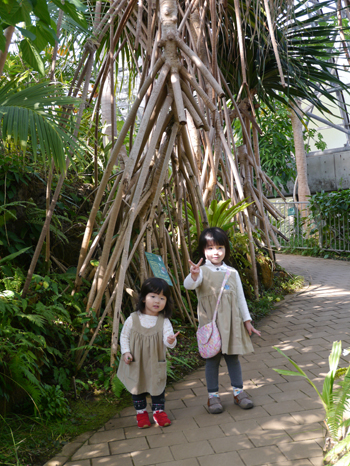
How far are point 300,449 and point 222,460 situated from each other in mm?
346

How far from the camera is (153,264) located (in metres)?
2.42

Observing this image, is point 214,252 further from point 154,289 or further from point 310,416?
point 310,416

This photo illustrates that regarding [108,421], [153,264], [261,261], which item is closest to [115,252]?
[153,264]

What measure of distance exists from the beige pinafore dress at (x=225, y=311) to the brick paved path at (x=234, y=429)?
0.35m

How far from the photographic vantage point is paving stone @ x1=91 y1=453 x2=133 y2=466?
1827 mm

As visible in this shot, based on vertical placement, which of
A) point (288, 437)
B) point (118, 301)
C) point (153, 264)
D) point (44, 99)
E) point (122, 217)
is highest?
point (44, 99)

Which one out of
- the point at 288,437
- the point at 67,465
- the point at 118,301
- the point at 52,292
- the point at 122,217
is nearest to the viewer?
the point at 67,465

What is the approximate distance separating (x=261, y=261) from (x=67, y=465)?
3433mm

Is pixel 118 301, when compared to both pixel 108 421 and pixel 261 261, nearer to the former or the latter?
pixel 108 421

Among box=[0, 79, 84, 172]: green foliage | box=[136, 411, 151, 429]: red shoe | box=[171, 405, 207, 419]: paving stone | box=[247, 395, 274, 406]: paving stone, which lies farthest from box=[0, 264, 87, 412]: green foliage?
box=[247, 395, 274, 406]: paving stone

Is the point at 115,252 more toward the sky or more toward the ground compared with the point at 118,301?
more toward the sky

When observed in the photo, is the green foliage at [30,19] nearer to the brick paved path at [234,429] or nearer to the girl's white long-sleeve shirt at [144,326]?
the girl's white long-sleeve shirt at [144,326]

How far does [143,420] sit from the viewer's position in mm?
2145

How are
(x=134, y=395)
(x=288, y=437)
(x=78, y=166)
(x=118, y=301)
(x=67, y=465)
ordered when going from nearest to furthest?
(x=67, y=465) → (x=288, y=437) → (x=134, y=395) → (x=118, y=301) → (x=78, y=166)
